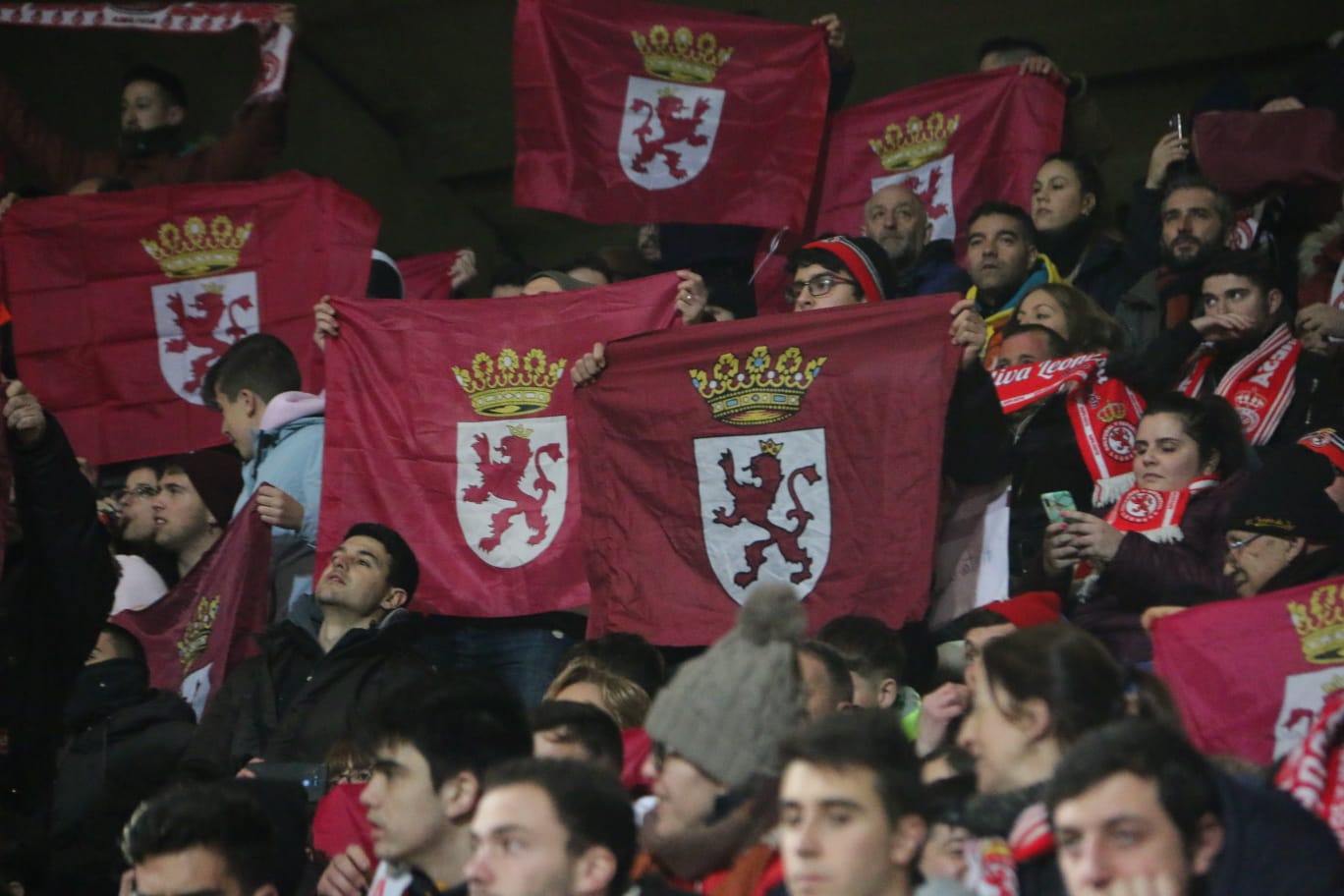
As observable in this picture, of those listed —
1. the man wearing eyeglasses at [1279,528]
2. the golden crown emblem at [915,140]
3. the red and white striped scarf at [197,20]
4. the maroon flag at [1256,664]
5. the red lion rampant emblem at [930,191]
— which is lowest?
the maroon flag at [1256,664]

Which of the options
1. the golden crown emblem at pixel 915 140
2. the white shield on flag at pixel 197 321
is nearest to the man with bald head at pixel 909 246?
the golden crown emblem at pixel 915 140

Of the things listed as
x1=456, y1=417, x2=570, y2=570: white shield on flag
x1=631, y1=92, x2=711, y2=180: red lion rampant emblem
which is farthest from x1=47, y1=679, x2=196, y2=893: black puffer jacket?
x1=631, y1=92, x2=711, y2=180: red lion rampant emblem

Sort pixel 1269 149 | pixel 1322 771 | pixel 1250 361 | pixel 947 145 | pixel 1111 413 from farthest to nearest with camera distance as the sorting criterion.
Answer: pixel 947 145 < pixel 1269 149 < pixel 1250 361 < pixel 1111 413 < pixel 1322 771

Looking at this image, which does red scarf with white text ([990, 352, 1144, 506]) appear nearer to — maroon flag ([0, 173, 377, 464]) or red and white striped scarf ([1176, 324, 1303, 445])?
red and white striped scarf ([1176, 324, 1303, 445])

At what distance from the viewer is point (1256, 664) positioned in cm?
564

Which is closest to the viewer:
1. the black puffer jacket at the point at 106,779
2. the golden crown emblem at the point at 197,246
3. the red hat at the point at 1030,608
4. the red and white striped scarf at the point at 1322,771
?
the red and white striped scarf at the point at 1322,771

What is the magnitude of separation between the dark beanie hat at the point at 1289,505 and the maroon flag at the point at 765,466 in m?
0.98

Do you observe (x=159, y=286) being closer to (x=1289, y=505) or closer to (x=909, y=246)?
(x=909, y=246)

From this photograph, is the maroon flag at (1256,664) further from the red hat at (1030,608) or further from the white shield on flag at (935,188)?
the white shield on flag at (935,188)

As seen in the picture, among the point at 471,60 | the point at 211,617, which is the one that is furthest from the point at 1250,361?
the point at 471,60

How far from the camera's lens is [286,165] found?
507 inches

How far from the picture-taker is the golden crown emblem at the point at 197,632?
770 cm

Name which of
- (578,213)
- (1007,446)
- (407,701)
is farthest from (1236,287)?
(407,701)

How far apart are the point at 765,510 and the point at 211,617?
217 centimetres
